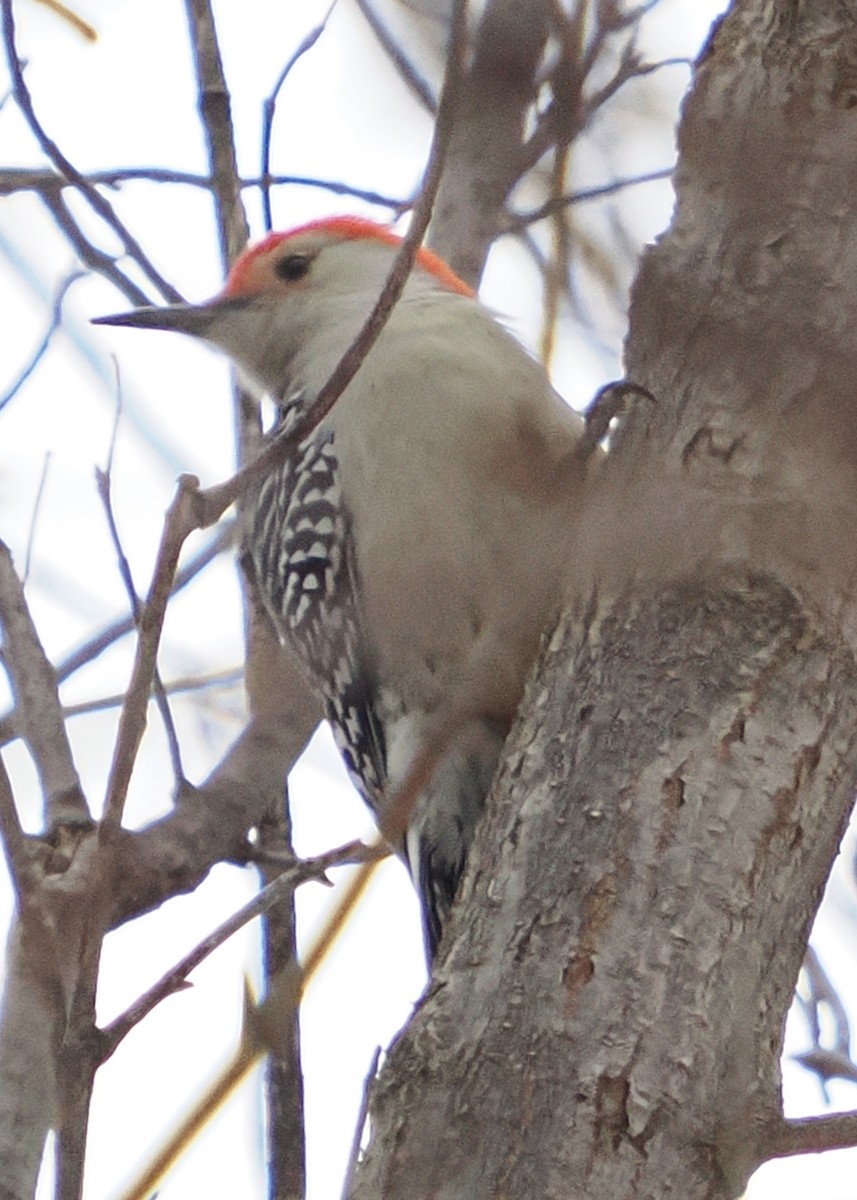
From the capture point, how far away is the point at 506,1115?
1.80 metres

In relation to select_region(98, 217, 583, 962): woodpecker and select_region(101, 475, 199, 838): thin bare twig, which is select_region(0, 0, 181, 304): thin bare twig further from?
select_region(101, 475, 199, 838): thin bare twig

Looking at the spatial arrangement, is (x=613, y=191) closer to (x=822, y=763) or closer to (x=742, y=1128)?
(x=822, y=763)

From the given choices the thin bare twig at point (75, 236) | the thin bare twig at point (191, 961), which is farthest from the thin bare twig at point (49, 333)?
the thin bare twig at point (191, 961)

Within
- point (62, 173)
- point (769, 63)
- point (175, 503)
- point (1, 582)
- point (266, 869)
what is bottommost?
point (175, 503)

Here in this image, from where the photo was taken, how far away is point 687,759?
202cm

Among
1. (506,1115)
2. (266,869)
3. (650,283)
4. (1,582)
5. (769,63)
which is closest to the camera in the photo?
(506,1115)

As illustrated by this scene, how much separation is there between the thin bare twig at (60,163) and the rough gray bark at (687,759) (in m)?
1.36

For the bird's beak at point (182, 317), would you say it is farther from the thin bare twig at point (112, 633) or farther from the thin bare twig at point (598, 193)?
the thin bare twig at point (598, 193)

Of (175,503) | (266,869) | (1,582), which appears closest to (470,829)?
(266,869)

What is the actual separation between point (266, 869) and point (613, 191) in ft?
4.62

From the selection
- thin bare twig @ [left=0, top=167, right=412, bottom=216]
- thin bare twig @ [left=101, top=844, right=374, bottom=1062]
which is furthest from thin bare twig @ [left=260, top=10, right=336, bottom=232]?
thin bare twig @ [left=101, top=844, right=374, bottom=1062]

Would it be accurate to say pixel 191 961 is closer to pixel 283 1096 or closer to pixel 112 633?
pixel 283 1096

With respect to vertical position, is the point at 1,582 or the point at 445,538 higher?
the point at 445,538

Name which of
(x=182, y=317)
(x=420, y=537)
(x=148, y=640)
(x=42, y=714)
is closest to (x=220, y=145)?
(x=182, y=317)
